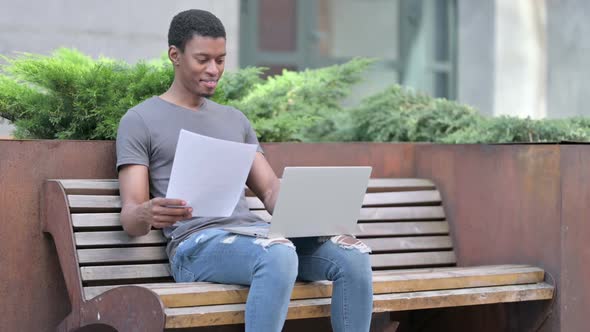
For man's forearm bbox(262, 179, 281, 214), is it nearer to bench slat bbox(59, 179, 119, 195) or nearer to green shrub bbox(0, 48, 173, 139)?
bench slat bbox(59, 179, 119, 195)

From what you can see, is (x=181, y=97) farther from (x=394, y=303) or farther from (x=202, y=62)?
(x=394, y=303)

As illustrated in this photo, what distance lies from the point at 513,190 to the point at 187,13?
63.5 inches

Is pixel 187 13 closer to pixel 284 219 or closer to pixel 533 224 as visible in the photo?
pixel 284 219

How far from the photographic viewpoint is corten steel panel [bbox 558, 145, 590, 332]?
469 cm

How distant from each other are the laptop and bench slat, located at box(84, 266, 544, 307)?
0.22m

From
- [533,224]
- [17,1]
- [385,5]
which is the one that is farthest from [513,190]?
[385,5]

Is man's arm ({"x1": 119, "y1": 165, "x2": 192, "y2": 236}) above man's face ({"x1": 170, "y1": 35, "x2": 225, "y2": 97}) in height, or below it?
below

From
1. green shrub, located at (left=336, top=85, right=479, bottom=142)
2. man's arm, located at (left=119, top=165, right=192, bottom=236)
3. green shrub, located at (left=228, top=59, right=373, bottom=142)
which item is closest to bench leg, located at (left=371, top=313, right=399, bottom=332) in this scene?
man's arm, located at (left=119, top=165, right=192, bottom=236)

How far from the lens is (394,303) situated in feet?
14.3

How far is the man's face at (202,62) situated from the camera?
436cm

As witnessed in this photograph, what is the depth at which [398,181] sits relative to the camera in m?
5.34

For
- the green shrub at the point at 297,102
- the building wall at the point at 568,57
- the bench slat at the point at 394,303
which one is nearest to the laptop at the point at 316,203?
the bench slat at the point at 394,303

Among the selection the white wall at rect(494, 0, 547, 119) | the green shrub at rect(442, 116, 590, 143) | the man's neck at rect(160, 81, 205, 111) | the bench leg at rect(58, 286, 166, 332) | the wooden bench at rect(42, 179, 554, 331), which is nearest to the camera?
the bench leg at rect(58, 286, 166, 332)

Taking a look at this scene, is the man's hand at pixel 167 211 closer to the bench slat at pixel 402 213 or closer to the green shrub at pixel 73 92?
the green shrub at pixel 73 92
